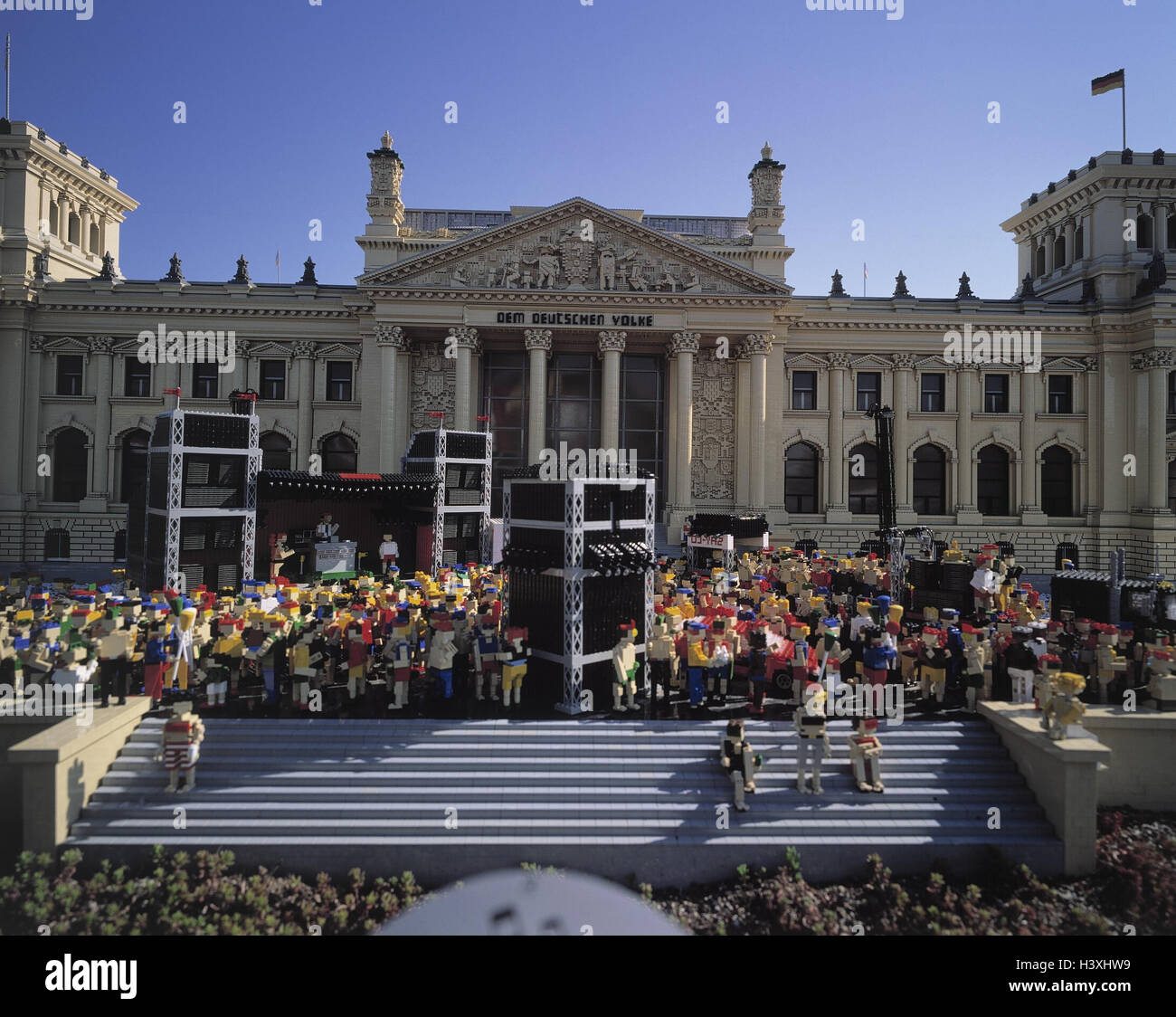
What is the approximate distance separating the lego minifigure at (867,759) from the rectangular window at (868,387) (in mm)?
31376

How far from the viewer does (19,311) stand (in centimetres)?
3519

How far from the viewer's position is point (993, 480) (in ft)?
126

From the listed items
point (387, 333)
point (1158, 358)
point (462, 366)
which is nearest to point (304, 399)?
point (387, 333)

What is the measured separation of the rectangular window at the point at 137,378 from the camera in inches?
1438

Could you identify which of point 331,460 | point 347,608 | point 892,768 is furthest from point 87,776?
point 331,460

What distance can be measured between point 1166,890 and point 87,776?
15.4 m

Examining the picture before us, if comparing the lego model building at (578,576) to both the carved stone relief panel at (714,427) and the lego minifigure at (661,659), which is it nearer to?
the lego minifigure at (661,659)

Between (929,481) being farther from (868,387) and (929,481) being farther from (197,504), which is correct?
(197,504)

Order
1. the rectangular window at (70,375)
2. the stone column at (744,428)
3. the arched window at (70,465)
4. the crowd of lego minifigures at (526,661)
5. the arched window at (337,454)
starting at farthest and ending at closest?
the arched window at (337,454) < the rectangular window at (70,375) < the arched window at (70,465) < the stone column at (744,428) < the crowd of lego minifigures at (526,661)

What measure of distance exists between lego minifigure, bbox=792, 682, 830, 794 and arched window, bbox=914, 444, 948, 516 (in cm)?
3161

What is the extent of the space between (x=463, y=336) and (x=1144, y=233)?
125ft

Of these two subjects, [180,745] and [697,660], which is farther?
[697,660]

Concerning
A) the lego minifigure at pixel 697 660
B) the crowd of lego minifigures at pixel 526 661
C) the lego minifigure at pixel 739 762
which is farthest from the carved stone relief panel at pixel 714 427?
the lego minifigure at pixel 739 762

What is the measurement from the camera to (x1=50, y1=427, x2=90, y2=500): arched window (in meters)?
36.1
